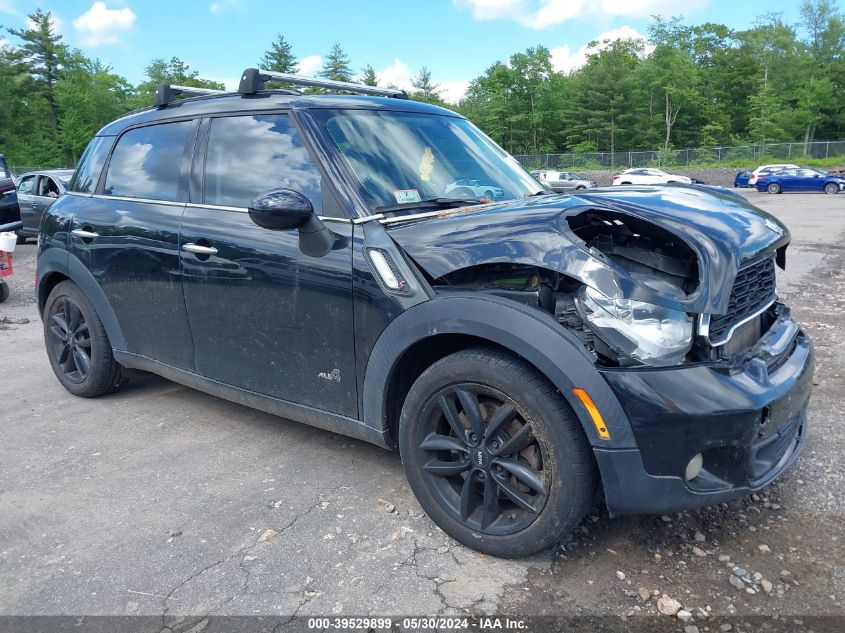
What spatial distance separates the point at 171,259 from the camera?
3697 millimetres

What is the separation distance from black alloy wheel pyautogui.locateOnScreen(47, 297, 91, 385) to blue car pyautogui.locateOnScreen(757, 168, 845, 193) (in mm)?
37875

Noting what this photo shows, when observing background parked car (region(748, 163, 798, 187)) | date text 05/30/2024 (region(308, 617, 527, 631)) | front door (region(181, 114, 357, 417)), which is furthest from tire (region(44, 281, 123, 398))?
background parked car (region(748, 163, 798, 187))

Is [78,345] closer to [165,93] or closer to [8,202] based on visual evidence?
[165,93]

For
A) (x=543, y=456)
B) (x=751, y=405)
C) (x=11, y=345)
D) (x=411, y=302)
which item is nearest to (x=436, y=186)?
(x=411, y=302)

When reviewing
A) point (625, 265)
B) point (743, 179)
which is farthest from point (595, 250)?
point (743, 179)

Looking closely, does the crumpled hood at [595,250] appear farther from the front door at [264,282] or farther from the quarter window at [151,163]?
the quarter window at [151,163]

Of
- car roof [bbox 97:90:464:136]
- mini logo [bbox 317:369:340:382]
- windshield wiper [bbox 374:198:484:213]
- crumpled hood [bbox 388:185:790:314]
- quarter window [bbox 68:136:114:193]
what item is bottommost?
mini logo [bbox 317:369:340:382]

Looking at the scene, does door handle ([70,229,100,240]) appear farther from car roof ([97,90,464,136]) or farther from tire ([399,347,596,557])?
tire ([399,347,596,557])

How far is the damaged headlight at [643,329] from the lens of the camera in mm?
2297

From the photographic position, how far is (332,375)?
3.08 m

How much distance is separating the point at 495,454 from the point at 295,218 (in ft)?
4.39

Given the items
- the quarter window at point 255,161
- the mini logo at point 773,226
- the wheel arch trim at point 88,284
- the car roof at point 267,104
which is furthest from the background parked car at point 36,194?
the mini logo at point 773,226

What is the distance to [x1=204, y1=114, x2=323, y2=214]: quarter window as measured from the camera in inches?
127

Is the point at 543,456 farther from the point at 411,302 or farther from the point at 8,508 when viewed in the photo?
the point at 8,508
